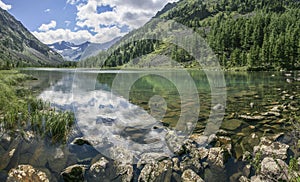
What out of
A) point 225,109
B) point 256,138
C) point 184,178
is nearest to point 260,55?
point 225,109

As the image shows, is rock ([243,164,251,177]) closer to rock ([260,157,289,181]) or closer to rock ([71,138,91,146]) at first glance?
rock ([260,157,289,181])

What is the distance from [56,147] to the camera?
8.68 meters

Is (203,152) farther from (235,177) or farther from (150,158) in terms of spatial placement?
(150,158)

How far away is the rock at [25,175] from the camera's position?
20.6 ft

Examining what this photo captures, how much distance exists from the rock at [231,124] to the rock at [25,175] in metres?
8.61

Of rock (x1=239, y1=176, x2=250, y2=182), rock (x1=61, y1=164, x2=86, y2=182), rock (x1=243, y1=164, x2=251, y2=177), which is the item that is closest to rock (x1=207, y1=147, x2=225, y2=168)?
rock (x1=243, y1=164, x2=251, y2=177)

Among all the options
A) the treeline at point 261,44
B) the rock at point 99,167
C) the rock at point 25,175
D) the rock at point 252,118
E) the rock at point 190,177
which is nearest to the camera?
the rock at point 25,175

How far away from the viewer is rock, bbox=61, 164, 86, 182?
7016mm

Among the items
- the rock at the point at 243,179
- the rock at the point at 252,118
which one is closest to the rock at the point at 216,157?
the rock at the point at 243,179

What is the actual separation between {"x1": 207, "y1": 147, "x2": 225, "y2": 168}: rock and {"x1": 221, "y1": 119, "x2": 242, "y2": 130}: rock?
359 cm

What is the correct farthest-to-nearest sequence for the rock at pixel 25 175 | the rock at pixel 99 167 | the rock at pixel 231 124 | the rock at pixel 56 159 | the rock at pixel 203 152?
the rock at pixel 231 124, the rock at pixel 203 152, the rock at pixel 56 159, the rock at pixel 99 167, the rock at pixel 25 175

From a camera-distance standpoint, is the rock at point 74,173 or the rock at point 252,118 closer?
the rock at point 74,173

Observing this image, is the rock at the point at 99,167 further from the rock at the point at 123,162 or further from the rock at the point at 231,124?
the rock at the point at 231,124

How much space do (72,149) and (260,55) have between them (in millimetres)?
76058
